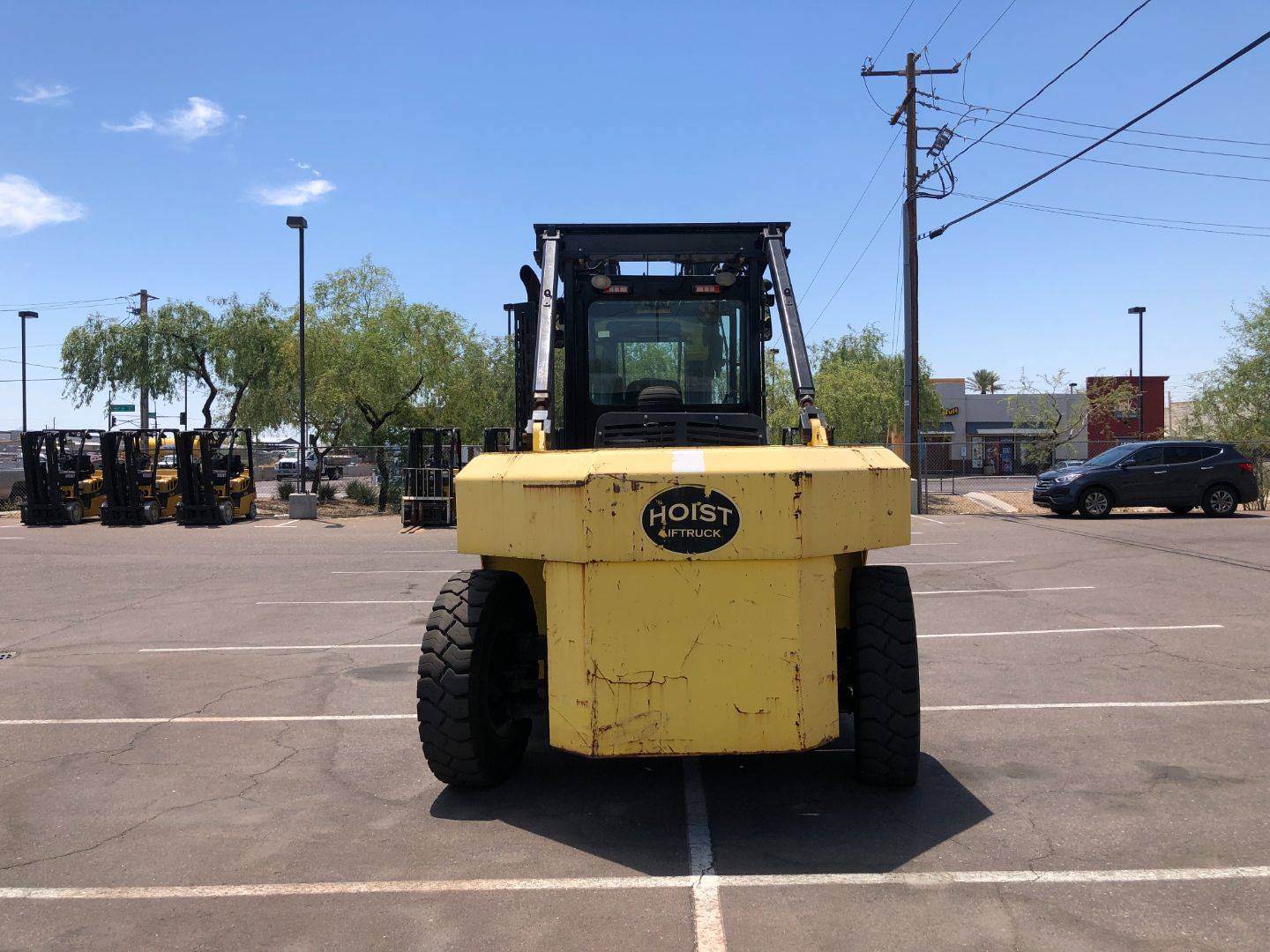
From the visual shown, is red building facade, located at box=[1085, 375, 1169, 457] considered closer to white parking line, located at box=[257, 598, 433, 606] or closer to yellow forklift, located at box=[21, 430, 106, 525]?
yellow forklift, located at box=[21, 430, 106, 525]

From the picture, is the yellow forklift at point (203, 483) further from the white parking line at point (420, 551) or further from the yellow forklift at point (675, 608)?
the yellow forklift at point (675, 608)

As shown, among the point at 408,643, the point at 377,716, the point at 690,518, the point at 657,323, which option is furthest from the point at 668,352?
the point at 408,643

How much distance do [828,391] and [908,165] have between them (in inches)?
510

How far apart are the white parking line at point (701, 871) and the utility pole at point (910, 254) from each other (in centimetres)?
2101

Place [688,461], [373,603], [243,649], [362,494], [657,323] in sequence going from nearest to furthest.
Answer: [688,461] < [657,323] < [243,649] < [373,603] < [362,494]

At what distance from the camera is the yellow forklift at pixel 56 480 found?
989 inches

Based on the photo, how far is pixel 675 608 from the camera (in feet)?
13.5

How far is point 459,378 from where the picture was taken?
113ft

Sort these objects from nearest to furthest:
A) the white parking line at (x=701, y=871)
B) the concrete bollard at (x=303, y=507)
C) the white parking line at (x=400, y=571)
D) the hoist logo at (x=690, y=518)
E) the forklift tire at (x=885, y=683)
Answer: the white parking line at (x=701, y=871) < the hoist logo at (x=690, y=518) < the forklift tire at (x=885, y=683) < the white parking line at (x=400, y=571) < the concrete bollard at (x=303, y=507)

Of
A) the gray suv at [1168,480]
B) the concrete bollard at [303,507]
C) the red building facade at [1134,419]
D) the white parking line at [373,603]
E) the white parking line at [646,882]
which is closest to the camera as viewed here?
the white parking line at [646,882]

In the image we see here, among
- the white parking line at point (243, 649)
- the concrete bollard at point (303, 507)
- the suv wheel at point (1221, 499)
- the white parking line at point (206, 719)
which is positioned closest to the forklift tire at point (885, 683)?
the white parking line at point (206, 719)

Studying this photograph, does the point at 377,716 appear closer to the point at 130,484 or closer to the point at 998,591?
the point at 998,591

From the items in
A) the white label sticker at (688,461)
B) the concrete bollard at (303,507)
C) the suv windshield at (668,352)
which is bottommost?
the concrete bollard at (303,507)

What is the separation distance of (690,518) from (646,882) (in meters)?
1.46
